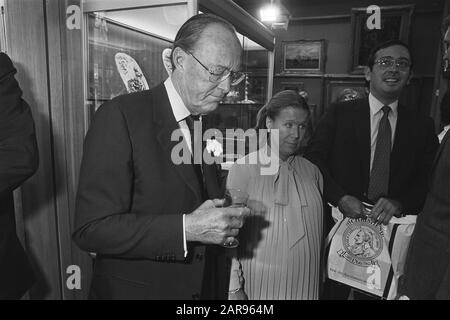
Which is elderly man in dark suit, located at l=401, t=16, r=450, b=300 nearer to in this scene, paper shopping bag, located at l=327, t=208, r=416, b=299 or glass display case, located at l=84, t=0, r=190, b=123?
paper shopping bag, located at l=327, t=208, r=416, b=299

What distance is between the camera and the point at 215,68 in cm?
129

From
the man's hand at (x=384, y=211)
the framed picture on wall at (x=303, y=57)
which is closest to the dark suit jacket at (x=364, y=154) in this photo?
the man's hand at (x=384, y=211)

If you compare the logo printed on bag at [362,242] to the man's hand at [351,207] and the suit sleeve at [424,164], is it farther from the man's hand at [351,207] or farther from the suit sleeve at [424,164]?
the suit sleeve at [424,164]

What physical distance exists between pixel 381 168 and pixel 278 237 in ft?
3.09

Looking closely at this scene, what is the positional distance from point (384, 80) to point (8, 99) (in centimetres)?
231

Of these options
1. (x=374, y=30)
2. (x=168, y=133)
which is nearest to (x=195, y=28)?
(x=168, y=133)

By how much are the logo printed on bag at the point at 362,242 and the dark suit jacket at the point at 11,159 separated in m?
1.81

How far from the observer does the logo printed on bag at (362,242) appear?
1.95m

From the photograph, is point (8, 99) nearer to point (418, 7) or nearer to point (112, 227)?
point (112, 227)

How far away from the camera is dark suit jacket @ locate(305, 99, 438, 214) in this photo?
7.41 feet

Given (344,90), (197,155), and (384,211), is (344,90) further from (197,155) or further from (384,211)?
(197,155)

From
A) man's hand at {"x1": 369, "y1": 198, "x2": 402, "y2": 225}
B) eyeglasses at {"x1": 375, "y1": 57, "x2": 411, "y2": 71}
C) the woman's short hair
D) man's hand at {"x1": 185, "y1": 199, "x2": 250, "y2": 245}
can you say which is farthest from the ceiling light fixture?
man's hand at {"x1": 185, "y1": 199, "x2": 250, "y2": 245}

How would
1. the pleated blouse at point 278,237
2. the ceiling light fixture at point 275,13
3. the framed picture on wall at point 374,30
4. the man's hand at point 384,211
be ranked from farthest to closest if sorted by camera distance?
the framed picture on wall at point 374,30 → the ceiling light fixture at point 275,13 → the man's hand at point 384,211 → the pleated blouse at point 278,237

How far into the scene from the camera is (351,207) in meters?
2.07
